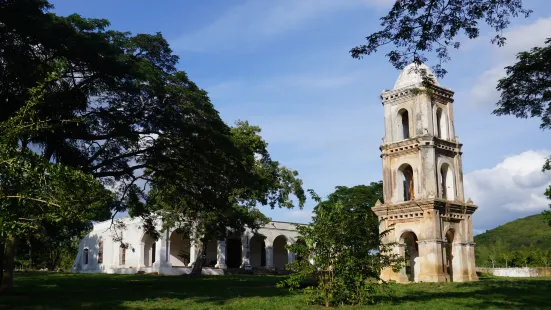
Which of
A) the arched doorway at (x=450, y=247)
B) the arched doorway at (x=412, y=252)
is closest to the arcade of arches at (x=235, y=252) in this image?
the arched doorway at (x=412, y=252)

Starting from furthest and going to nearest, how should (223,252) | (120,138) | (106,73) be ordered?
(223,252) → (120,138) → (106,73)

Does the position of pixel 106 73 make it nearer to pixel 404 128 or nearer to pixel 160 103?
pixel 160 103

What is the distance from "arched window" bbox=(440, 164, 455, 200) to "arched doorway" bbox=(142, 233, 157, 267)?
2169 centimetres

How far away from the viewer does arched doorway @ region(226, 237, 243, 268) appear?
43844mm

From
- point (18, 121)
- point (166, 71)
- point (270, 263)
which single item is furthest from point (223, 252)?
point (18, 121)

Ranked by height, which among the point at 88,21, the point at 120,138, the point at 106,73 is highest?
the point at 88,21

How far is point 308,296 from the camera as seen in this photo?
1371 cm

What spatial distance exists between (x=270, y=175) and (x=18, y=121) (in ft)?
80.1

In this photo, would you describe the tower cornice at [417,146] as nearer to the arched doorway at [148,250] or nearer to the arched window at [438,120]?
the arched window at [438,120]

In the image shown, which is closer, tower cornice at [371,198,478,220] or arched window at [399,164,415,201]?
tower cornice at [371,198,478,220]

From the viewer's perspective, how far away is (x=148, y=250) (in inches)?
1606

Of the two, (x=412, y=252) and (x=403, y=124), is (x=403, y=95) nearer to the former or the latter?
(x=403, y=124)

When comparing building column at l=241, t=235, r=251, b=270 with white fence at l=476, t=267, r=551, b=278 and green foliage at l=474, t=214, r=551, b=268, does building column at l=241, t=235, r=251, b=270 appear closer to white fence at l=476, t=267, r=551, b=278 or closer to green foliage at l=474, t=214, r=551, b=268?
white fence at l=476, t=267, r=551, b=278

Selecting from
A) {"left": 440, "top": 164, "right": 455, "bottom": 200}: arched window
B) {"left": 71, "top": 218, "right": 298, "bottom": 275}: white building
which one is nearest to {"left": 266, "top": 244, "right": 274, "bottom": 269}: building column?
{"left": 71, "top": 218, "right": 298, "bottom": 275}: white building
